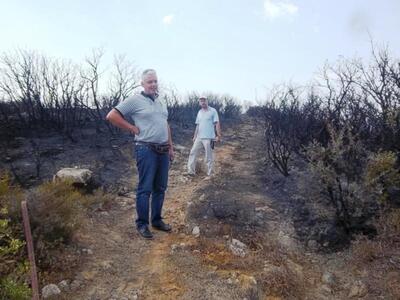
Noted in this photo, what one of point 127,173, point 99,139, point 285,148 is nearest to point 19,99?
point 99,139

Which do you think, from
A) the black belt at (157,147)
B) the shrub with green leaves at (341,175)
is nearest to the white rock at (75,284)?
the black belt at (157,147)

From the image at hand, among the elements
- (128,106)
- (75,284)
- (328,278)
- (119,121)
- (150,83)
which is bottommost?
(328,278)

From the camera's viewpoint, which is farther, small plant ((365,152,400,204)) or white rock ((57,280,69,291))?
small plant ((365,152,400,204))

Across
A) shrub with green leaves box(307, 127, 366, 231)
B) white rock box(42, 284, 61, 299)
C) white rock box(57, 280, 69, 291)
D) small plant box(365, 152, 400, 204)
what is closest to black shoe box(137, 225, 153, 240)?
white rock box(57, 280, 69, 291)

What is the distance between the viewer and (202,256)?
3.67 metres

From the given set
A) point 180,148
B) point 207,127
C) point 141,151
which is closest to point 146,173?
point 141,151

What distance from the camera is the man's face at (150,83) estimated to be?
402 cm

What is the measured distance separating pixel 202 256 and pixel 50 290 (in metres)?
1.33

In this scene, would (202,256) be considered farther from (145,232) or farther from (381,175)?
(381,175)

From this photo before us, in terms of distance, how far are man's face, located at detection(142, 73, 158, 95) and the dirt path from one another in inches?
58.6

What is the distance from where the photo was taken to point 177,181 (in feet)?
24.1

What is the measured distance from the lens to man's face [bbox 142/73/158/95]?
13.2 ft

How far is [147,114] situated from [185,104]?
14491 mm

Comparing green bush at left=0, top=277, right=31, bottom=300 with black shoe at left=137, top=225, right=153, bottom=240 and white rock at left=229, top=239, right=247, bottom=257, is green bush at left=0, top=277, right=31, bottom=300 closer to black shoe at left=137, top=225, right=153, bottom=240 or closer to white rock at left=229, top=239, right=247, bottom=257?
black shoe at left=137, top=225, right=153, bottom=240
